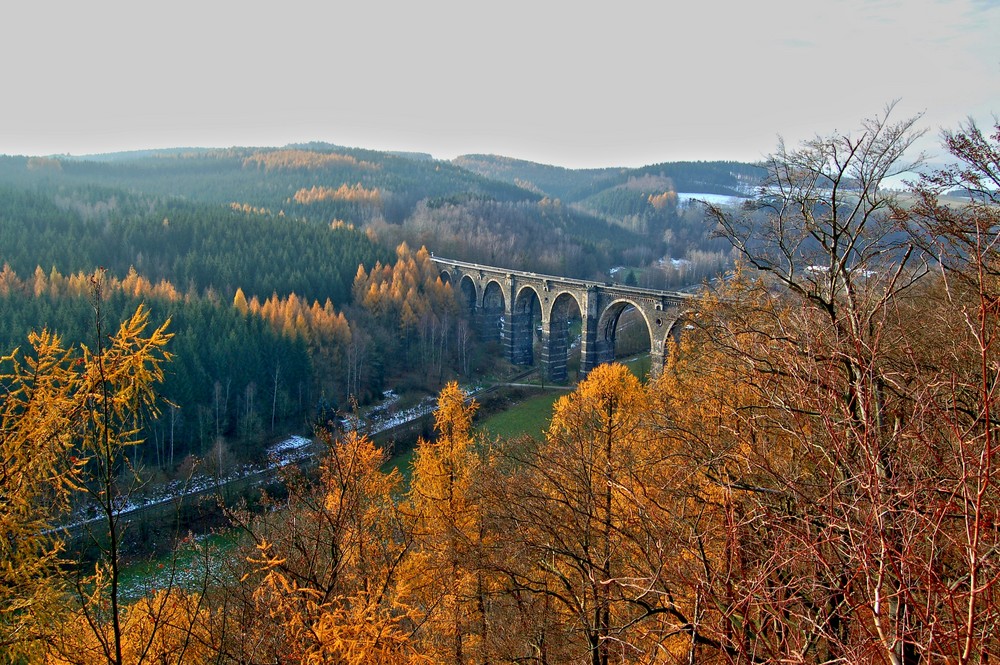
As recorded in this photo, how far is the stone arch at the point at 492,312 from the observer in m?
55.0

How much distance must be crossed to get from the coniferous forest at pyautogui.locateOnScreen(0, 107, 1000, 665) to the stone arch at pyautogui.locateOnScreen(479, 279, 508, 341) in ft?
8.06

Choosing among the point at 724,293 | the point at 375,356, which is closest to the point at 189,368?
the point at 375,356

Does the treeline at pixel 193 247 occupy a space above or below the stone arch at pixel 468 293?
above

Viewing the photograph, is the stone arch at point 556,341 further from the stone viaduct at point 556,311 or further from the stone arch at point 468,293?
the stone arch at point 468,293

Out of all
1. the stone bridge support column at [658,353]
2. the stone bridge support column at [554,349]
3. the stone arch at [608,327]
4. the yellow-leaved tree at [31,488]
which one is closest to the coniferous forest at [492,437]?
the yellow-leaved tree at [31,488]

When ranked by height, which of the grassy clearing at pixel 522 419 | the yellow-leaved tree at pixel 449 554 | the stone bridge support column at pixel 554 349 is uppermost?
the yellow-leaved tree at pixel 449 554

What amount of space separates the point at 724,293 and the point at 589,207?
134m

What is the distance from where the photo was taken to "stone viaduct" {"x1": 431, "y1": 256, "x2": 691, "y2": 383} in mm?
37219

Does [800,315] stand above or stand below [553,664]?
above

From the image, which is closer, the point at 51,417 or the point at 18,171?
the point at 51,417

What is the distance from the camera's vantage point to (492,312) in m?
55.9

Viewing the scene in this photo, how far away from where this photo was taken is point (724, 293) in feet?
48.8

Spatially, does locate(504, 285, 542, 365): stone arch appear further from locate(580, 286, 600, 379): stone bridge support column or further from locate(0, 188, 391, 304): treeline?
locate(0, 188, 391, 304): treeline

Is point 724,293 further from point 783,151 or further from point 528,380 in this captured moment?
point 528,380
